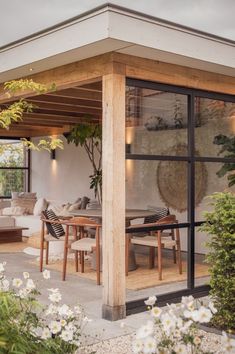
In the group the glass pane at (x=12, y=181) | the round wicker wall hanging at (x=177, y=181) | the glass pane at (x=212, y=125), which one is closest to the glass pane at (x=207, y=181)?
the round wicker wall hanging at (x=177, y=181)

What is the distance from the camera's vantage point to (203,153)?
6027mm

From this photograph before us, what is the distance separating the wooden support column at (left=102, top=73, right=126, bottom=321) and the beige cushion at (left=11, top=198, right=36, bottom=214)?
7.18 metres

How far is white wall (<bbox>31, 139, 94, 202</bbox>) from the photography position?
11906mm

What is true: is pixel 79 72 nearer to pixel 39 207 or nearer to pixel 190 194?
pixel 190 194

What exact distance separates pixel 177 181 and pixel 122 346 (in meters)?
2.82

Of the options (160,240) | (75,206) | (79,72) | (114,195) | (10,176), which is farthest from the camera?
(10,176)

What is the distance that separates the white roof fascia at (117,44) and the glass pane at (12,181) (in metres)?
8.21

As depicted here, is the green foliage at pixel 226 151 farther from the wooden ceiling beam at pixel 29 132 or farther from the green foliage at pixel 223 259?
the wooden ceiling beam at pixel 29 132

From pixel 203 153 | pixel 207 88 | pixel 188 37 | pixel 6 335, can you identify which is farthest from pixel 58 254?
pixel 6 335

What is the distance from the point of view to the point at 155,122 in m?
5.79

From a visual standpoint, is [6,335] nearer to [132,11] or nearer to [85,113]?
[132,11]

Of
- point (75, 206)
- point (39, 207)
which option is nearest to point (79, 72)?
point (75, 206)

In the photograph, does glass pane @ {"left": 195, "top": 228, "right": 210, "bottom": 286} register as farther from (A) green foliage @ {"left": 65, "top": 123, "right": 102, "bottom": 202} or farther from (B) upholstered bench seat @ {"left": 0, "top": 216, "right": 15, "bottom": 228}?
(B) upholstered bench seat @ {"left": 0, "top": 216, "right": 15, "bottom": 228}

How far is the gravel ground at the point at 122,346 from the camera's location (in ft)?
13.0
